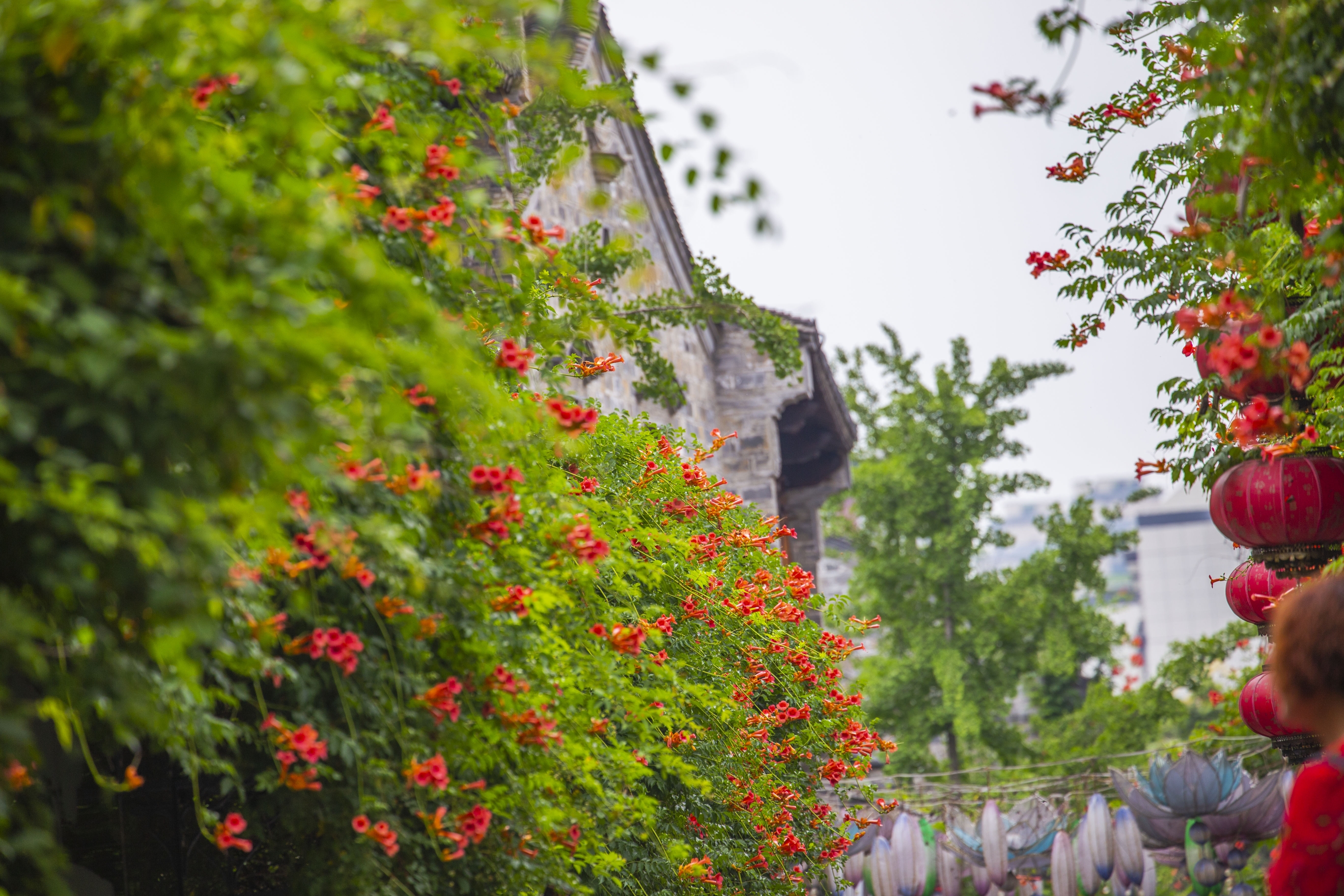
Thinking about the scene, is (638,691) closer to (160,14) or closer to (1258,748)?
(160,14)

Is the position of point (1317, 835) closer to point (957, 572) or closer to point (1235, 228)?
point (1235, 228)

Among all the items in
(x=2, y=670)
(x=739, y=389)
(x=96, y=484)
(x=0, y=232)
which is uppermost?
(x=739, y=389)

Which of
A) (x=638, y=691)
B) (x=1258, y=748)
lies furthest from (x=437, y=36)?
(x=1258, y=748)

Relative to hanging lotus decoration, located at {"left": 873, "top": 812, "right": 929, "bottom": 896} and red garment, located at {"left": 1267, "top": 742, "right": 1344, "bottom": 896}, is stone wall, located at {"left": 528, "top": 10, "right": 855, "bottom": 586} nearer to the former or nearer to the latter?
hanging lotus decoration, located at {"left": 873, "top": 812, "right": 929, "bottom": 896}

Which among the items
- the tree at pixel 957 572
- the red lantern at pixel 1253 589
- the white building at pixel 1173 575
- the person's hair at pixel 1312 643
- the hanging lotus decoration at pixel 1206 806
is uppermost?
the white building at pixel 1173 575

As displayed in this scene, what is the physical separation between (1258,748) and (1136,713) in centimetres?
526

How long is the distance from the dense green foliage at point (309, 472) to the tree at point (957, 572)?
14516 mm

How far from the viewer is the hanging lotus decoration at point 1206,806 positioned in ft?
35.9

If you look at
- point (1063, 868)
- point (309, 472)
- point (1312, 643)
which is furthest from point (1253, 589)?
point (1063, 868)

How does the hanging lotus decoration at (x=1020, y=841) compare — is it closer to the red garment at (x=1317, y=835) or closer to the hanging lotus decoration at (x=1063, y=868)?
the hanging lotus decoration at (x=1063, y=868)

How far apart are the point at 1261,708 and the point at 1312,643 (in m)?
3.69

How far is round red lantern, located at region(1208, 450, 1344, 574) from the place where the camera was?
16.2ft

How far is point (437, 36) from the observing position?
2250 mm

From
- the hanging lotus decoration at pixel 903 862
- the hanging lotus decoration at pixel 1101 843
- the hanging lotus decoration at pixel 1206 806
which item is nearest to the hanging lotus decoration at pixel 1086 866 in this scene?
the hanging lotus decoration at pixel 1101 843
